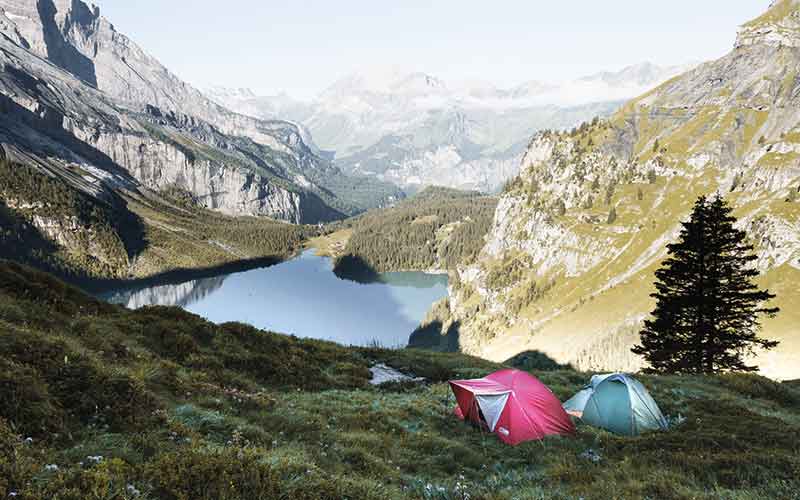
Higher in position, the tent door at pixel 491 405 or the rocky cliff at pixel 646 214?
the rocky cliff at pixel 646 214

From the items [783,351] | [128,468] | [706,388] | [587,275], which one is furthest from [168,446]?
[587,275]

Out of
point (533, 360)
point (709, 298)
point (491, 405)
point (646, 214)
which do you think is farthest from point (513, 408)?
point (646, 214)

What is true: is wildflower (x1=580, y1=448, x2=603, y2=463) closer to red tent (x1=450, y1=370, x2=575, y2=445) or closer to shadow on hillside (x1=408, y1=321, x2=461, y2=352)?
Result: red tent (x1=450, y1=370, x2=575, y2=445)

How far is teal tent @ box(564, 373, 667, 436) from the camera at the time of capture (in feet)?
60.2

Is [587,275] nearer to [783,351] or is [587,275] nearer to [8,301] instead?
[783,351]

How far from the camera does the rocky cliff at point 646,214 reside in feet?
314

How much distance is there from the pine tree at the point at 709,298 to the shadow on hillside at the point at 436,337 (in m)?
121

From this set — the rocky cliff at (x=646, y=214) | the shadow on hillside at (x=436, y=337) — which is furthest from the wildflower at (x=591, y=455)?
the shadow on hillside at (x=436, y=337)

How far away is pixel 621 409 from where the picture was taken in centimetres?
1877

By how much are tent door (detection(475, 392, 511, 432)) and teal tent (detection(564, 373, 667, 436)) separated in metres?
4.89

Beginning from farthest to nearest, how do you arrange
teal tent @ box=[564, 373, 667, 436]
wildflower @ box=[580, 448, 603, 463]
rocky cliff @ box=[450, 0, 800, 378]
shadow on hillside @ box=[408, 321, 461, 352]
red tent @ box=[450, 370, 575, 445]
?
1. shadow on hillside @ box=[408, 321, 461, 352]
2. rocky cliff @ box=[450, 0, 800, 378]
3. teal tent @ box=[564, 373, 667, 436]
4. red tent @ box=[450, 370, 575, 445]
5. wildflower @ box=[580, 448, 603, 463]

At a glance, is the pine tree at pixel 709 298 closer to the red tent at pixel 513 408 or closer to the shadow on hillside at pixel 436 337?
the red tent at pixel 513 408

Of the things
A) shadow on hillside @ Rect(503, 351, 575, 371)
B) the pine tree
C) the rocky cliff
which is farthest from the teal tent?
shadow on hillside @ Rect(503, 351, 575, 371)

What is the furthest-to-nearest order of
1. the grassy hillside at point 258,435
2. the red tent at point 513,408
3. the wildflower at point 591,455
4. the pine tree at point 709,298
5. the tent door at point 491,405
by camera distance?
the pine tree at point 709,298 → the tent door at point 491,405 → the red tent at point 513,408 → the wildflower at point 591,455 → the grassy hillside at point 258,435
